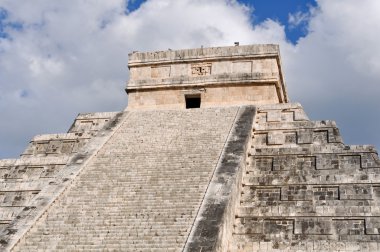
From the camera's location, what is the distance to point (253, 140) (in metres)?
12.2

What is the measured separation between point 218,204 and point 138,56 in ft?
27.0

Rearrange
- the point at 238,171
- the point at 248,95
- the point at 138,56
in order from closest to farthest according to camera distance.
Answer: the point at 238,171 → the point at 248,95 → the point at 138,56

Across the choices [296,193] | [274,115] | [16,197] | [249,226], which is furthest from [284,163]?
[16,197]

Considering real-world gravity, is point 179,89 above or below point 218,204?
above

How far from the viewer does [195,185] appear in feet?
32.8

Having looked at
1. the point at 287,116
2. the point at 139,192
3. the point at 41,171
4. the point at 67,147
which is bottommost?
the point at 139,192

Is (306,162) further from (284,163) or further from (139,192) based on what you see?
(139,192)

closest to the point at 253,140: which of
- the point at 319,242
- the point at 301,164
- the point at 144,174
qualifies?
the point at 301,164

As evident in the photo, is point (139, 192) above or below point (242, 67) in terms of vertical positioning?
below

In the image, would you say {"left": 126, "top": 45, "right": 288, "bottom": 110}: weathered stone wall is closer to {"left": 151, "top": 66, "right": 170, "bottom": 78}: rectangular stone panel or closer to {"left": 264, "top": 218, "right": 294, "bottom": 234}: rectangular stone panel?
{"left": 151, "top": 66, "right": 170, "bottom": 78}: rectangular stone panel

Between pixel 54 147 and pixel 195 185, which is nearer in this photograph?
pixel 195 185

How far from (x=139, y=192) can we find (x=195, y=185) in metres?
1.06

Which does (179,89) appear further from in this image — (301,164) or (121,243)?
(121,243)

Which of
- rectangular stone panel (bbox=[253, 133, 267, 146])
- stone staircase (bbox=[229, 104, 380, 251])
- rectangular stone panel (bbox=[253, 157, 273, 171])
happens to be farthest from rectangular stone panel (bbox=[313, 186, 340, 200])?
rectangular stone panel (bbox=[253, 133, 267, 146])
